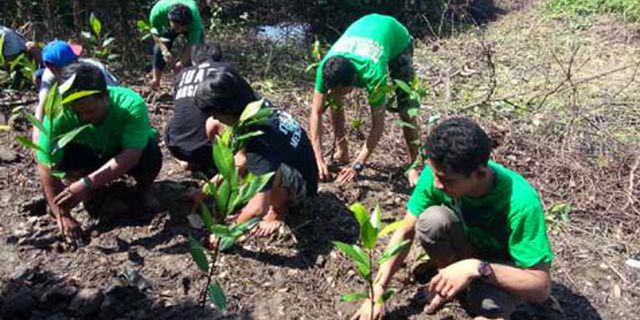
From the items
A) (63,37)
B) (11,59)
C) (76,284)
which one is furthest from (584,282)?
(63,37)

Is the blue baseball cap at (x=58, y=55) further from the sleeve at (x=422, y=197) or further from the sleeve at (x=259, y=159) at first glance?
the sleeve at (x=422, y=197)

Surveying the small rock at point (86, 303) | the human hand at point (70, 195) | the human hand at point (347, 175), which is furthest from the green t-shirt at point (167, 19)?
the small rock at point (86, 303)

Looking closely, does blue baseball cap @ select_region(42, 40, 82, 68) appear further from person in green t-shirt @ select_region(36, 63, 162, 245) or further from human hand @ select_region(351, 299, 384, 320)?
human hand @ select_region(351, 299, 384, 320)

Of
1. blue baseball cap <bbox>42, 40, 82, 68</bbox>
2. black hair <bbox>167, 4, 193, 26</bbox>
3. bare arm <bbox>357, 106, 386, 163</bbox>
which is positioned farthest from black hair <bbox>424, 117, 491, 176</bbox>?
black hair <bbox>167, 4, 193, 26</bbox>

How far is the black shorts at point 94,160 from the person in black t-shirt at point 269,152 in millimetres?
550

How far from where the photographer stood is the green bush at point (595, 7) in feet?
25.5

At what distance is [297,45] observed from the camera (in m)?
7.45

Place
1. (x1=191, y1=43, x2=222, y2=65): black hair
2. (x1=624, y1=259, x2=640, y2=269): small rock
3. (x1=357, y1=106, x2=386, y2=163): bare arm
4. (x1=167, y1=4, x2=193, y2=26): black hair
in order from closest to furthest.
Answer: (x1=624, y1=259, x2=640, y2=269): small rock, (x1=357, y1=106, x2=386, y2=163): bare arm, (x1=191, y1=43, x2=222, y2=65): black hair, (x1=167, y1=4, x2=193, y2=26): black hair

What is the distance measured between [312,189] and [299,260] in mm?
411

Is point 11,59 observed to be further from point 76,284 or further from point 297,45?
point 297,45

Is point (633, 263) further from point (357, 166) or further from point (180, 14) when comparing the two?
point (180, 14)

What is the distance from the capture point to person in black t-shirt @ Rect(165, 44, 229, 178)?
344 cm

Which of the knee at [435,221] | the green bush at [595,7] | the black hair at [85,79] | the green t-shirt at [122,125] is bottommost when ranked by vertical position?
the green bush at [595,7]

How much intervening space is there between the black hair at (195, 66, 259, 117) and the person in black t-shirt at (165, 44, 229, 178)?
483 mm
